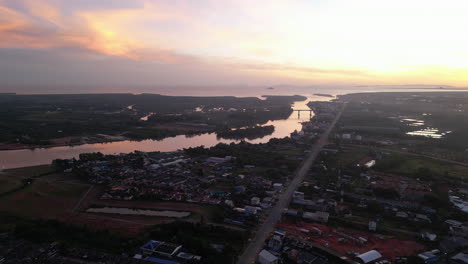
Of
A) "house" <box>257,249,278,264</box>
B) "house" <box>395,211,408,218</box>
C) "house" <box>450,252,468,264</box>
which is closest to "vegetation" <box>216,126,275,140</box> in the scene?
"house" <box>395,211,408,218</box>

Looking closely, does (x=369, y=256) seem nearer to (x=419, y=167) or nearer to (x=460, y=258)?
(x=460, y=258)

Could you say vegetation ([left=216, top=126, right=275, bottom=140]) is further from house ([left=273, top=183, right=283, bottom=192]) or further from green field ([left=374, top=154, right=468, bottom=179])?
house ([left=273, top=183, right=283, bottom=192])

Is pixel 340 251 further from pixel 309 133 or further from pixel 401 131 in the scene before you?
pixel 401 131

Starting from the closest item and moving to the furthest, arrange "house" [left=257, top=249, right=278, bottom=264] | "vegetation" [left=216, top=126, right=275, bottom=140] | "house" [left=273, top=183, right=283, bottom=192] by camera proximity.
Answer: "house" [left=257, top=249, right=278, bottom=264], "house" [left=273, top=183, right=283, bottom=192], "vegetation" [left=216, top=126, right=275, bottom=140]

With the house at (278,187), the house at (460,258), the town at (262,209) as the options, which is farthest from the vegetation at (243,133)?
the house at (460,258)

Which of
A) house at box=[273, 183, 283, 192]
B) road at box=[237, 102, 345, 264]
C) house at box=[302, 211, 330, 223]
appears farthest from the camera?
house at box=[273, 183, 283, 192]

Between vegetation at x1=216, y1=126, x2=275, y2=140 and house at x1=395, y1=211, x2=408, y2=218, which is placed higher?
vegetation at x1=216, y1=126, x2=275, y2=140

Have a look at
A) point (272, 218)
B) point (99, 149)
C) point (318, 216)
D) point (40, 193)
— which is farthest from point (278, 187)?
point (99, 149)
